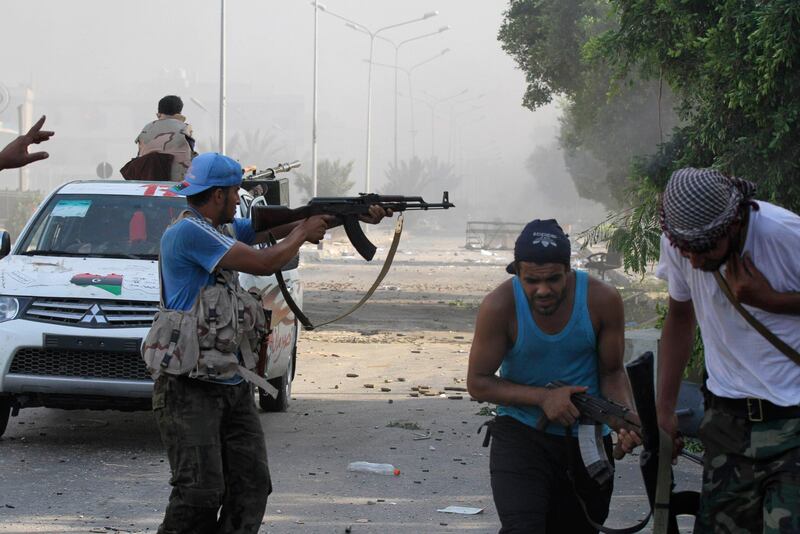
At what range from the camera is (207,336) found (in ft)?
16.4

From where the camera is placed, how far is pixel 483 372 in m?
4.43

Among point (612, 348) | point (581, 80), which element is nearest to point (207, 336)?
point (612, 348)

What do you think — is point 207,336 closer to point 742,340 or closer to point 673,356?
point 673,356

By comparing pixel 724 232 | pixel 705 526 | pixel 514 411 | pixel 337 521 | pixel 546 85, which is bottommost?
pixel 337 521

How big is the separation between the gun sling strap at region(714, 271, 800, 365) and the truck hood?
5.38 meters

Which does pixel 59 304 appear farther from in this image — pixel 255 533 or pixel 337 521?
pixel 255 533

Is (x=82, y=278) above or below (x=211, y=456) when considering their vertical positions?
above

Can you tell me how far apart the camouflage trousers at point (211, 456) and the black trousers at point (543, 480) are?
3.84ft

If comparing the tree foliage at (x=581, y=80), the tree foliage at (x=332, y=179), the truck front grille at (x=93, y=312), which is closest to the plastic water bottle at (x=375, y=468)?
the truck front grille at (x=93, y=312)

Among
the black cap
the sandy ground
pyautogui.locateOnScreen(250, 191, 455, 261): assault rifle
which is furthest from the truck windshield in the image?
pyautogui.locateOnScreen(250, 191, 455, 261): assault rifle

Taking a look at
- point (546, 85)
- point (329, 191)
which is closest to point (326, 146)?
point (329, 191)

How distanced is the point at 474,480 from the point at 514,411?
3725 mm

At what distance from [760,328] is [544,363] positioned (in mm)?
849

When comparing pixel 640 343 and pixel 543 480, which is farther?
pixel 640 343
